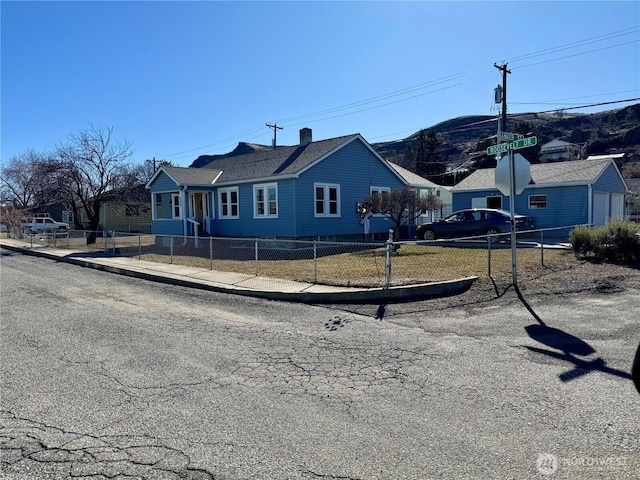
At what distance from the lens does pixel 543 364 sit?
523 centimetres

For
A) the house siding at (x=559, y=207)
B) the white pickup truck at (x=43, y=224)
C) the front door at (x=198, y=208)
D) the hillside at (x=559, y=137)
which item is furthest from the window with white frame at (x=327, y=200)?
the hillside at (x=559, y=137)

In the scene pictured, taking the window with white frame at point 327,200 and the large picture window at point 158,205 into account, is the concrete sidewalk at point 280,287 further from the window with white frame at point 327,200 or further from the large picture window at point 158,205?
the large picture window at point 158,205

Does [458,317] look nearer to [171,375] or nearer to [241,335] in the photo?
[241,335]

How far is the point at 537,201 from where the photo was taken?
85.6 ft

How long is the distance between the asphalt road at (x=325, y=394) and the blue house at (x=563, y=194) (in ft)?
61.4

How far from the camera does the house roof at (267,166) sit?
21.0 metres

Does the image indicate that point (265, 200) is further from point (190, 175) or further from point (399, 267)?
point (399, 267)

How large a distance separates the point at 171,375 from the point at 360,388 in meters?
2.08

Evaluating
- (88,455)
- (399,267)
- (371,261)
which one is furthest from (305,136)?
(88,455)

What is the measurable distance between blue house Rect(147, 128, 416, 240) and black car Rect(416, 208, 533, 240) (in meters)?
3.97

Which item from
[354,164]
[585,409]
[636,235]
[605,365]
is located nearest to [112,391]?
[585,409]

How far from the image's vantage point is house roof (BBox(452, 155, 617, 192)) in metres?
24.6

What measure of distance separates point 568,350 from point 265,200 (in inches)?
666

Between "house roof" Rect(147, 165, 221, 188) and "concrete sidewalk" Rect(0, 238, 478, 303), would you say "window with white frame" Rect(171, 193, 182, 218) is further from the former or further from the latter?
"concrete sidewalk" Rect(0, 238, 478, 303)
